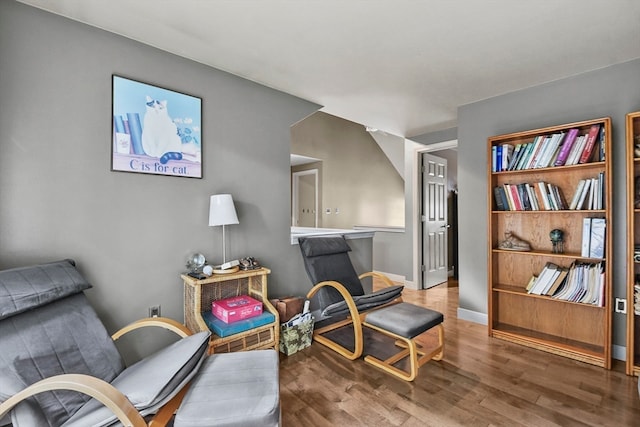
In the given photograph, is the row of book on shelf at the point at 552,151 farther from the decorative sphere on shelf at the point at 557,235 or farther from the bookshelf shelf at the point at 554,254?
the bookshelf shelf at the point at 554,254

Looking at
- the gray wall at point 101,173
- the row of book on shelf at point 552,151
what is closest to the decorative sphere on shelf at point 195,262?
the gray wall at point 101,173

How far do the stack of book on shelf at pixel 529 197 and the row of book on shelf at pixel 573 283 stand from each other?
0.53m

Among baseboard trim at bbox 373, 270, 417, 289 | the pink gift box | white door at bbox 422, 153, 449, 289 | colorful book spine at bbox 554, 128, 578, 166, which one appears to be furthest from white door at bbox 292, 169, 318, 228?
colorful book spine at bbox 554, 128, 578, 166

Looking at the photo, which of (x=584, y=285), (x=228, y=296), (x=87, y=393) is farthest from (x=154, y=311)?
(x=584, y=285)

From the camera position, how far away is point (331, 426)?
1688mm

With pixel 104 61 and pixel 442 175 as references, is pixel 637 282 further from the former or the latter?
pixel 104 61

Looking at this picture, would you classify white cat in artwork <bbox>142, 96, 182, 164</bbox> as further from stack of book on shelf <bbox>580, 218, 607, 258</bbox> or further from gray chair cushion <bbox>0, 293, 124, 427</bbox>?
stack of book on shelf <bbox>580, 218, 607, 258</bbox>

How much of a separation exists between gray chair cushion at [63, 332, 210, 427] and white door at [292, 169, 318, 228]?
16.2 feet

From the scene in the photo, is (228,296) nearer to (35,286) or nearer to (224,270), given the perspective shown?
(224,270)

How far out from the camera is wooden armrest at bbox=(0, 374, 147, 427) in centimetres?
110

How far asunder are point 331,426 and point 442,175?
425cm

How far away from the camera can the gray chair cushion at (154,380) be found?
1.21 meters

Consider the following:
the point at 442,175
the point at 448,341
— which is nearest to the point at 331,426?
the point at 448,341

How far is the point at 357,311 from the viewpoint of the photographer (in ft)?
8.22
